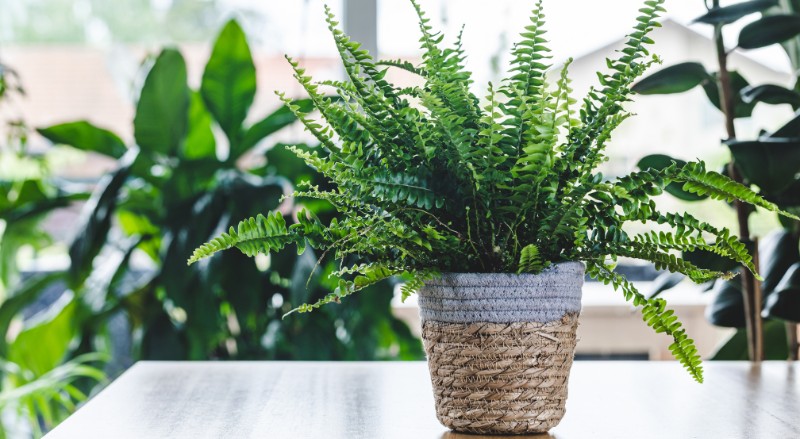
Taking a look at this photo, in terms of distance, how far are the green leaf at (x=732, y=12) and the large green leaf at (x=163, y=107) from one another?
3.42 ft

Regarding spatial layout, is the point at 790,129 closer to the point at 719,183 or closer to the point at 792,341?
the point at 792,341

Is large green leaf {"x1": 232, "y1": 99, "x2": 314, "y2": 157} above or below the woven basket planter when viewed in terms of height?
above

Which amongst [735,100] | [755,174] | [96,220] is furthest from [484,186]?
[96,220]

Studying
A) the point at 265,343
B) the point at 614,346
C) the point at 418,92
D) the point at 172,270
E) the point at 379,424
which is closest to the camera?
the point at 418,92

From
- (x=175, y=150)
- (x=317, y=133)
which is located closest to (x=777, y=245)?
(x=317, y=133)

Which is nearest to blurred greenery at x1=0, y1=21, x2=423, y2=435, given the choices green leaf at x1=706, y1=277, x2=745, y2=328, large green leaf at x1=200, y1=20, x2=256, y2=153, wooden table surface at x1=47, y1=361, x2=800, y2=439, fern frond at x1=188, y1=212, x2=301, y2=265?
large green leaf at x1=200, y1=20, x2=256, y2=153

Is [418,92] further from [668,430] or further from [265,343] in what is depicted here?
[265,343]

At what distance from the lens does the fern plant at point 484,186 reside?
0.67 metres

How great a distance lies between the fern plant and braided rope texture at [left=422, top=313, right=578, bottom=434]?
0.19 ft

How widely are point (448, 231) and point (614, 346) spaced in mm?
1673

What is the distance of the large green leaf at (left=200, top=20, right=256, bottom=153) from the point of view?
1727mm

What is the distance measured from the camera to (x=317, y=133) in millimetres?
710

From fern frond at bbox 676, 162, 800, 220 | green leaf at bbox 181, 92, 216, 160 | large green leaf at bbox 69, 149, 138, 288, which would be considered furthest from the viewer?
green leaf at bbox 181, 92, 216, 160

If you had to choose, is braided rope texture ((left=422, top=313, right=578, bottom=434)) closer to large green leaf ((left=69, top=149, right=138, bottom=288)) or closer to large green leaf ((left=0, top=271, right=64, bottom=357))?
large green leaf ((left=69, top=149, right=138, bottom=288))
